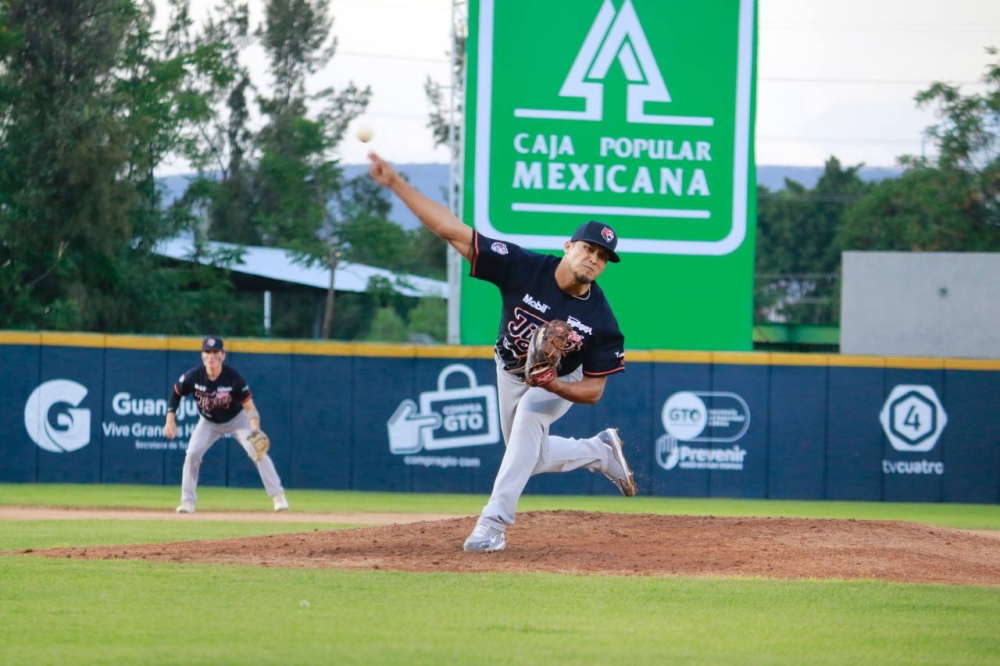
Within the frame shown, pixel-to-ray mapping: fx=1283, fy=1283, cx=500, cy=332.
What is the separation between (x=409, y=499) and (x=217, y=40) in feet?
88.6

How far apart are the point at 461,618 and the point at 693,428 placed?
11.3 metres

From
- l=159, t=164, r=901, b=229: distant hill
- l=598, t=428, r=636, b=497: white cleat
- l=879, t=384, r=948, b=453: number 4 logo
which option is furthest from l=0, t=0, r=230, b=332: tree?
l=159, t=164, r=901, b=229: distant hill

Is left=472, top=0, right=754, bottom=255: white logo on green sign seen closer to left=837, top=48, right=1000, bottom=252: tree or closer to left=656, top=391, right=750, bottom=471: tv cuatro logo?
left=656, top=391, right=750, bottom=471: tv cuatro logo

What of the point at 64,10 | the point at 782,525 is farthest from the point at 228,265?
the point at 782,525

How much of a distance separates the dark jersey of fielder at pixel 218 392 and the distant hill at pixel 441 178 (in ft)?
125

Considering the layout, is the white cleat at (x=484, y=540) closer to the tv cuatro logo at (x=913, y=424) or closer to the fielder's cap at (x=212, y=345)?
the fielder's cap at (x=212, y=345)

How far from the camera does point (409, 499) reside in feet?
48.5

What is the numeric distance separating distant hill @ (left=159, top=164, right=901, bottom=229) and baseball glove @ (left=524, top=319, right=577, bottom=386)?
43706mm

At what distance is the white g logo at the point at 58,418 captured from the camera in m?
15.3

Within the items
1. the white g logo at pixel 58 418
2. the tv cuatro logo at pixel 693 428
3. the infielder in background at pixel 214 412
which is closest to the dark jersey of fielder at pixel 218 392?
the infielder in background at pixel 214 412

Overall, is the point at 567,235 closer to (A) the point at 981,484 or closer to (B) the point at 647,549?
(A) the point at 981,484

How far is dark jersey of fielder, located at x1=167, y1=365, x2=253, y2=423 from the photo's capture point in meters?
11.7

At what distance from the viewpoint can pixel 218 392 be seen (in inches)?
460

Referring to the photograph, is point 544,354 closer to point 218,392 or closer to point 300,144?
point 218,392
